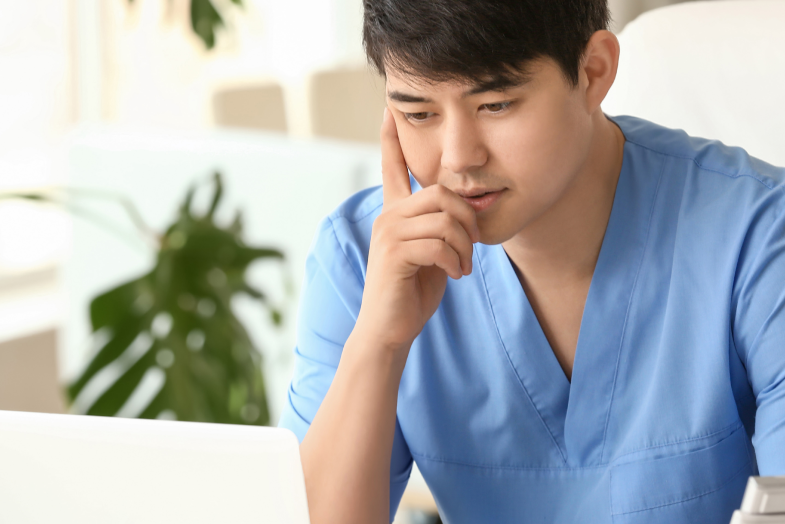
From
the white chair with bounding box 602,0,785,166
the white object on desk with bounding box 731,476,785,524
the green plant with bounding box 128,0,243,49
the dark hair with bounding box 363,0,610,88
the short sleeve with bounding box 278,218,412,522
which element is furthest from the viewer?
the green plant with bounding box 128,0,243,49

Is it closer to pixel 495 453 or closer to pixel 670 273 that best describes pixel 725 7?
pixel 670 273

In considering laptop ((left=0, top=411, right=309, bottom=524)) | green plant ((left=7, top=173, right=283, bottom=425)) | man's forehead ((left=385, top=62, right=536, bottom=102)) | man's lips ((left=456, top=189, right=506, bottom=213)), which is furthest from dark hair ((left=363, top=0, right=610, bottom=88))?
green plant ((left=7, top=173, right=283, bottom=425))

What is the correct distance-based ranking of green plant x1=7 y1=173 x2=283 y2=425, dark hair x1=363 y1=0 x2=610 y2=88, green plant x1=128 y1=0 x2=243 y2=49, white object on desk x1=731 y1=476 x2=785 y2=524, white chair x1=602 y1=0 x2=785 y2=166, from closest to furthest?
white object on desk x1=731 y1=476 x2=785 y2=524, dark hair x1=363 y1=0 x2=610 y2=88, white chair x1=602 y1=0 x2=785 y2=166, green plant x1=7 y1=173 x2=283 y2=425, green plant x1=128 y1=0 x2=243 y2=49

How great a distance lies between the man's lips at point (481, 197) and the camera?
82 centimetres

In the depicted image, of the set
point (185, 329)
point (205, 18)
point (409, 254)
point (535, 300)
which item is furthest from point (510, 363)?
point (205, 18)

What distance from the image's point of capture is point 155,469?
0.48 m

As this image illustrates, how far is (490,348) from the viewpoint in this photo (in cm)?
95

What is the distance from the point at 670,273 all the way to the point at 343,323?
394 mm

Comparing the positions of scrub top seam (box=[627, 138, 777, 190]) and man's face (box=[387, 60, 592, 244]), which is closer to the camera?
man's face (box=[387, 60, 592, 244])

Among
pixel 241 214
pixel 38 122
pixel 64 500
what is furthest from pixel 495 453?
pixel 38 122

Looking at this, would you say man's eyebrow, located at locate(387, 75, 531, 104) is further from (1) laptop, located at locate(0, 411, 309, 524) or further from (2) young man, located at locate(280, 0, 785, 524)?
(1) laptop, located at locate(0, 411, 309, 524)

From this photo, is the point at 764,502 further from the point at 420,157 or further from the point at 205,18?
the point at 205,18

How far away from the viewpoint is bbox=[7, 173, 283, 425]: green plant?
162 cm

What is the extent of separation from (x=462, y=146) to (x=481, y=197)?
8cm
